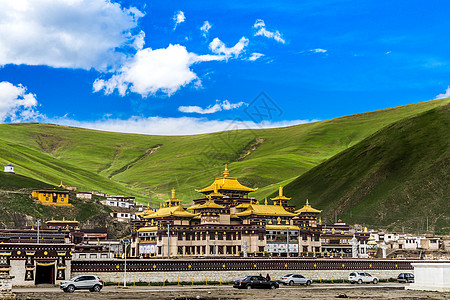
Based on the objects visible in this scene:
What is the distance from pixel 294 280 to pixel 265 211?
45.4 metres

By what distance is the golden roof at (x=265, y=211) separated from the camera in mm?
123469

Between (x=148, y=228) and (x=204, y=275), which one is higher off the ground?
(x=148, y=228)

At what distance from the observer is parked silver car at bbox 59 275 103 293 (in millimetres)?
66000

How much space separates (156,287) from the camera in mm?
76188

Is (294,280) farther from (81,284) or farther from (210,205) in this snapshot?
(210,205)

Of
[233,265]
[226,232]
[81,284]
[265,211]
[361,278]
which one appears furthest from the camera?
[265,211]

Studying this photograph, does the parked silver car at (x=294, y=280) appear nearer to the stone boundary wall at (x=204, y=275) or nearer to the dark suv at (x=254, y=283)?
the stone boundary wall at (x=204, y=275)

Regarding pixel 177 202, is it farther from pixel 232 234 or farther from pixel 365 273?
pixel 365 273

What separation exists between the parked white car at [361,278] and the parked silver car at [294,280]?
837 cm

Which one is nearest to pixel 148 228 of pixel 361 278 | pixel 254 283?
pixel 361 278

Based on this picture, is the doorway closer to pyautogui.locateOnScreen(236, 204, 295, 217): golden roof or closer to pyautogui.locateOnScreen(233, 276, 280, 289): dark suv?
pyautogui.locateOnScreen(233, 276, 280, 289): dark suv

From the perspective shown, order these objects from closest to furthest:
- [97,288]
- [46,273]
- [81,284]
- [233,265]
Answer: [81,284] < [97,288] < [46,273] < [233,265]

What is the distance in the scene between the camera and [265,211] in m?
127

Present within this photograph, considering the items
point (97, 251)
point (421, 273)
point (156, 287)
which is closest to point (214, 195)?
point (97, 251)
